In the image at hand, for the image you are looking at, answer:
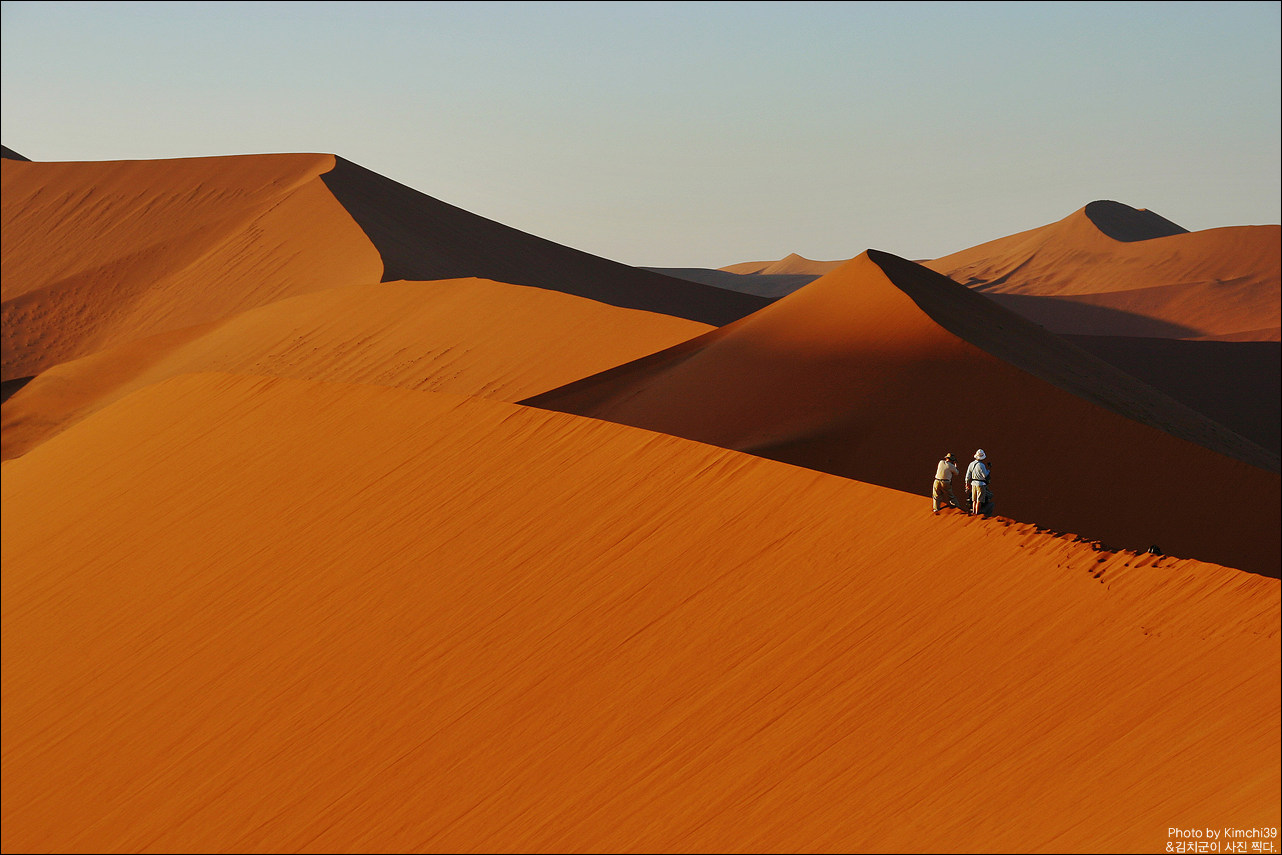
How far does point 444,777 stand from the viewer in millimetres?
8156

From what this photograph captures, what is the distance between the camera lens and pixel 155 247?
4397cm

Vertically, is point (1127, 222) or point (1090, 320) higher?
point (1127, 222)

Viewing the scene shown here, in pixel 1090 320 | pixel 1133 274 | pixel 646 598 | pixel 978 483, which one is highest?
pixel 1133 274

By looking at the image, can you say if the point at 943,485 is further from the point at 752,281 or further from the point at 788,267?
the point at 788,267

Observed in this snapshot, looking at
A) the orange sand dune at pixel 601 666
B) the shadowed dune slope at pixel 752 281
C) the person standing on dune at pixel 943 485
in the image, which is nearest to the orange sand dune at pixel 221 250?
the orange sand dune at pixel 601 666

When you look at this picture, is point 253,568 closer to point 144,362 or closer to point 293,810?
point 293,810

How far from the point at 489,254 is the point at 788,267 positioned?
106 metres

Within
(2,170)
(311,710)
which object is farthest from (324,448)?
(2,170)

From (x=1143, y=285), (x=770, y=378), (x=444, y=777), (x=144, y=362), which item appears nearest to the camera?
(x=444, y=777)

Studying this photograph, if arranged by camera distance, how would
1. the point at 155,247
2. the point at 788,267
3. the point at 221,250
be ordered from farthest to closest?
the point at 788,267
the point at 155,247
the point at 221,250

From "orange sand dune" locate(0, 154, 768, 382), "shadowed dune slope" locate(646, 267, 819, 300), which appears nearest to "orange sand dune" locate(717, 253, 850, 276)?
"shadowed dune slope" locate(646, 267, 819, 300)

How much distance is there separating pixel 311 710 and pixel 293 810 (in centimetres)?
113

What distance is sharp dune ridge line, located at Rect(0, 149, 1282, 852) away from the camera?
6.41 m

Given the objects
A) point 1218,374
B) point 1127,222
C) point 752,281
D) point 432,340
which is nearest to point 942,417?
point 432,340
